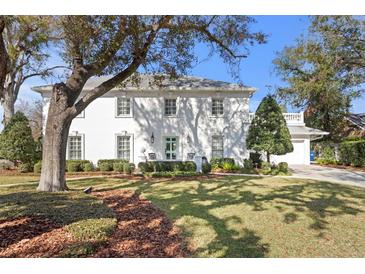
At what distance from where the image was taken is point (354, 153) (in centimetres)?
1975

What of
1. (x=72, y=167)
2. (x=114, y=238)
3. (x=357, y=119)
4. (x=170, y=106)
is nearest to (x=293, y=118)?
(x=357, y=119)

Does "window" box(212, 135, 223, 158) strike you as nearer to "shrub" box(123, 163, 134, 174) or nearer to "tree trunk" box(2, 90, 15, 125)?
"shrub" box(123, 163, 134, 174)

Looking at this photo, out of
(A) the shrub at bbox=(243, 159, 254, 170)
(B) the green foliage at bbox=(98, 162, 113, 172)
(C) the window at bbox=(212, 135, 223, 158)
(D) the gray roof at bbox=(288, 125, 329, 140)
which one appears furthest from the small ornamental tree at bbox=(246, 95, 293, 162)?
(B) the green foliage at bbox=(98, 162, 113, 172)

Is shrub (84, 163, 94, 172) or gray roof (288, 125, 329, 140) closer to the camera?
shrub (84, 163, 94, 172)

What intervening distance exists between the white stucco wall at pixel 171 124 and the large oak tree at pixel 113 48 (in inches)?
335

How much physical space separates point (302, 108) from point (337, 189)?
24.2 meters

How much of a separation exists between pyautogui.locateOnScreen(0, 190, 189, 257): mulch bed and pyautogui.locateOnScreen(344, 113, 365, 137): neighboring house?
94.9 ft

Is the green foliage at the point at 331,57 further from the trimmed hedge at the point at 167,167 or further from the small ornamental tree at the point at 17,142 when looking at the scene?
the small ornamental tree at the point at 17,142

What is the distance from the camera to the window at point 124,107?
18812mm

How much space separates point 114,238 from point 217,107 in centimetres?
1523

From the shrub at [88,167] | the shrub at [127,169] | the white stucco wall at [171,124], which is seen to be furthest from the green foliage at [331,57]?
the shrub at [88,167]

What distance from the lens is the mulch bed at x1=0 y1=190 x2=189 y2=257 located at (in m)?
3.97

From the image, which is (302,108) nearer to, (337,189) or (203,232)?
(337,189)
